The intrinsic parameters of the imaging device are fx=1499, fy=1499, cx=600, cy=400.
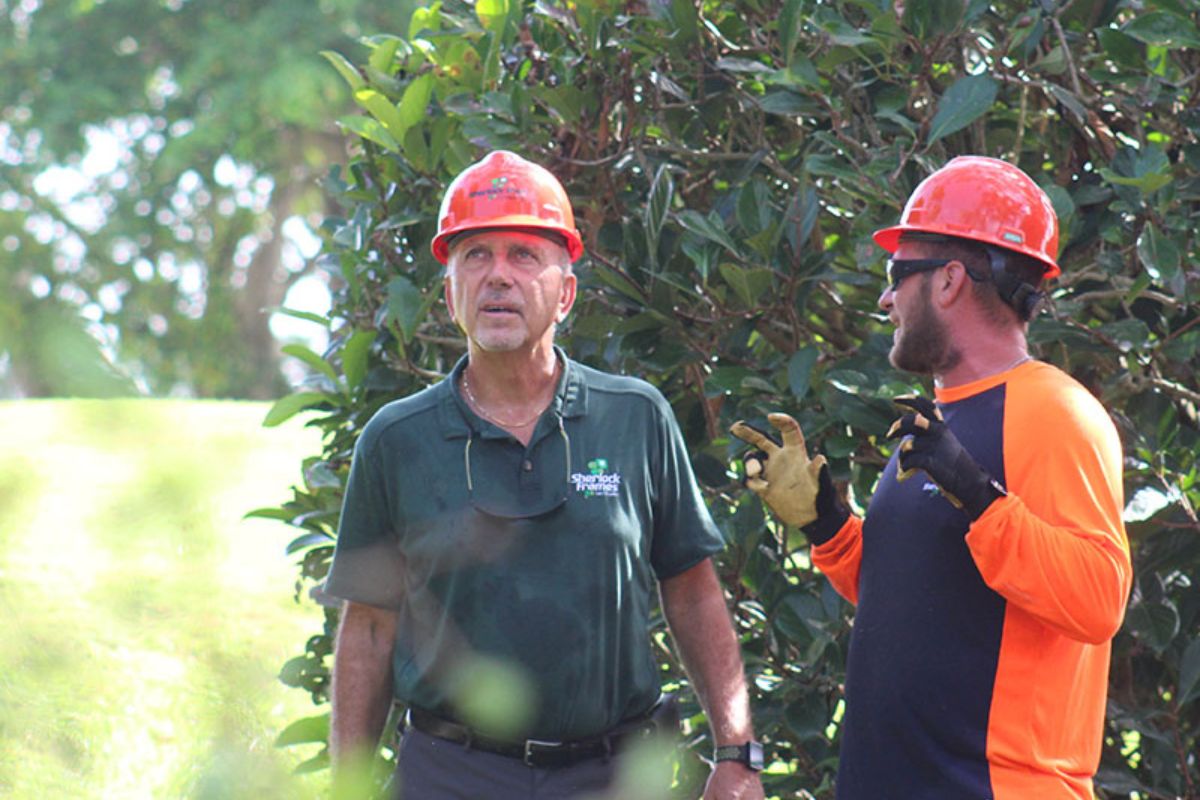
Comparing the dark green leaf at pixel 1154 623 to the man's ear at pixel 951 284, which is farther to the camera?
the dark green leaf at pixel 1154 623

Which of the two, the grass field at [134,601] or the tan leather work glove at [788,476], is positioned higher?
the grass field at [134,601]

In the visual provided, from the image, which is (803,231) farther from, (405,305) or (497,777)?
(497,777)

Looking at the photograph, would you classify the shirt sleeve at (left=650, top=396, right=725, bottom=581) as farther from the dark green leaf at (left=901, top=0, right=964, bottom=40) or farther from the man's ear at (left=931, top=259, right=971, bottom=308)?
the dark green leaf at (left=901, top=0, right=964, bottom=40)

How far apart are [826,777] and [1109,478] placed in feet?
4.63

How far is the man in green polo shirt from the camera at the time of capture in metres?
3.03

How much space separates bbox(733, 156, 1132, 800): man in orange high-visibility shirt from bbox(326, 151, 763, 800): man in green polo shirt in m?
0.32

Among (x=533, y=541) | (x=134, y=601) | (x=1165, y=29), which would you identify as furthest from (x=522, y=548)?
(x=134, y=601)

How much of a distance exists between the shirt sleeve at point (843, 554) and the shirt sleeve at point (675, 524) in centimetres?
27

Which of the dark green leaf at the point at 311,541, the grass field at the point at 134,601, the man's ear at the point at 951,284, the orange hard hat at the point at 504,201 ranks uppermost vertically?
the grass field at the point at 134,601

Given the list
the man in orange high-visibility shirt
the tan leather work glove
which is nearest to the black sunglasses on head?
the man in orange high-visibility shirt

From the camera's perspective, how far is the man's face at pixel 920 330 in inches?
115

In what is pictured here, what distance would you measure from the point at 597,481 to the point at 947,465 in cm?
87

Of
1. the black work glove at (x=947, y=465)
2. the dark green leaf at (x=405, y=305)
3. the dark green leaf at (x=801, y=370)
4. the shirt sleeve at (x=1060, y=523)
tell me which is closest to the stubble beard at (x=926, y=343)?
the shirt sleeve at (x=1060, y=523)

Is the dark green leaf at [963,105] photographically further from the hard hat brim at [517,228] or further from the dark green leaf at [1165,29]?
the hard hat brim at [517,228]
